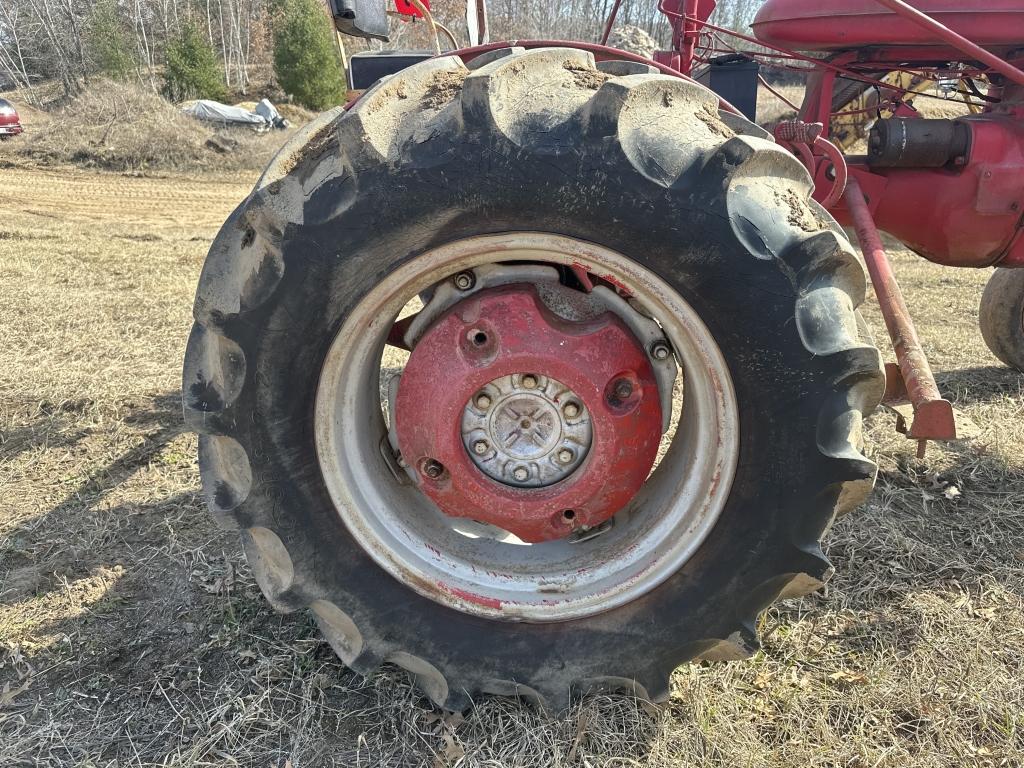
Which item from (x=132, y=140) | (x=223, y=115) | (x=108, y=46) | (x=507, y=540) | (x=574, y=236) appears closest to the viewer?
(x=574, y=236)

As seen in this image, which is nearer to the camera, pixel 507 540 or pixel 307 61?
pixel 507 540

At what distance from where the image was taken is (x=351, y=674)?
77.4 inches

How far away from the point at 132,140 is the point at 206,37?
17488 mm

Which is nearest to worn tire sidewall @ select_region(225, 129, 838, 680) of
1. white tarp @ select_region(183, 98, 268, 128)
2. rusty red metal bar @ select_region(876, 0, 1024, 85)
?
rusty red metal bar @ select_region(876, 0, 1024, 85)

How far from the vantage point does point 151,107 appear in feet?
51.7

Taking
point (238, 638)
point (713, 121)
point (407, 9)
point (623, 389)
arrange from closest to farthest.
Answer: point (713, 121), point (623, 389), point (238, 638), point (407, 9)

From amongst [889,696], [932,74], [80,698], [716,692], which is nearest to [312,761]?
[80,698]

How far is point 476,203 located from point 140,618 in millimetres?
1638

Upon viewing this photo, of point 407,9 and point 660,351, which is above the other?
point 407,9

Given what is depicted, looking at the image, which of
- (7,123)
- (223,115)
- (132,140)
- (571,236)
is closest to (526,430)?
(571,236)

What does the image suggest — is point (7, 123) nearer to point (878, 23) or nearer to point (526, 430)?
point (878, 23)

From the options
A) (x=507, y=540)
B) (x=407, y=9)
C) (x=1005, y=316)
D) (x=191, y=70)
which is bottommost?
(x=1005, y=316)

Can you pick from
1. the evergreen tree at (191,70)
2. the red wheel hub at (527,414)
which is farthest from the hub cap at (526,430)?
the evergreen tree at (191,70)

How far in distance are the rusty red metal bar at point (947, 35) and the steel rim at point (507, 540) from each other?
120 cm
